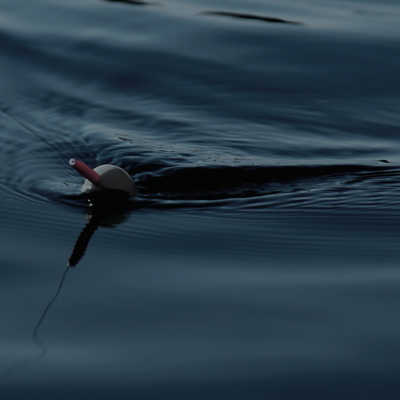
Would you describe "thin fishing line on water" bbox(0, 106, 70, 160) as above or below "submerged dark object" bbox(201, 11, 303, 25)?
below

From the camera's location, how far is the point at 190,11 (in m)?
5.00

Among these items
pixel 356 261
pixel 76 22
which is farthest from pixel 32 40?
pixel 356 261

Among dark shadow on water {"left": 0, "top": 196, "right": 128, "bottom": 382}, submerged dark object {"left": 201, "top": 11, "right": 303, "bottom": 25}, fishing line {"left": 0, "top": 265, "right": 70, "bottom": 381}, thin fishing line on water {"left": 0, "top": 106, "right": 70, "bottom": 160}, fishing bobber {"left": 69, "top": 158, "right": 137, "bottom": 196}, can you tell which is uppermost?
submerged dark object {"left": 201, "top": 11, "right": 303, "bottom": 25}

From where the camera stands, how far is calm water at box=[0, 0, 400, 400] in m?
1.24

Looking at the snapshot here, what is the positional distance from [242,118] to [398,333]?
189 centimetres

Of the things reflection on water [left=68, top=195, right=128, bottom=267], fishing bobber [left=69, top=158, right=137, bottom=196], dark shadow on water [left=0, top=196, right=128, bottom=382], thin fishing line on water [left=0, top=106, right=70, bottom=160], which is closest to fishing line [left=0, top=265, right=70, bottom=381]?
dark shadow on water [left=0, top=196, right=128, bottom=382]

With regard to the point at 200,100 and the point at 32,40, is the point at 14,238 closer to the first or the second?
the point at 200,100

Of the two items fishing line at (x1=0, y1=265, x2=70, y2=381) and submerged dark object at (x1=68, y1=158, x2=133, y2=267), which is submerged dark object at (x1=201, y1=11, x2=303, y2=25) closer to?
submerged dark object at (x1=68, y1=158, x2=133, y2=267)

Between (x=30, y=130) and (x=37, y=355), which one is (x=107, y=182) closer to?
(x=37, y=355)

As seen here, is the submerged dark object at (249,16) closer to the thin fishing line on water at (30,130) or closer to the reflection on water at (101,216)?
the thin fishing line on water at (30,130)

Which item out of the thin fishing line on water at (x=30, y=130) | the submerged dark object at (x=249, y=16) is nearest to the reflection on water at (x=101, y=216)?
the thin fishing line on water at (x=30, y=130)

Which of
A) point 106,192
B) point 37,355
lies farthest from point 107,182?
point 37,355

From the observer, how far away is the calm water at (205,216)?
48.9 inches

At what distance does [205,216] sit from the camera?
79.2 inches
